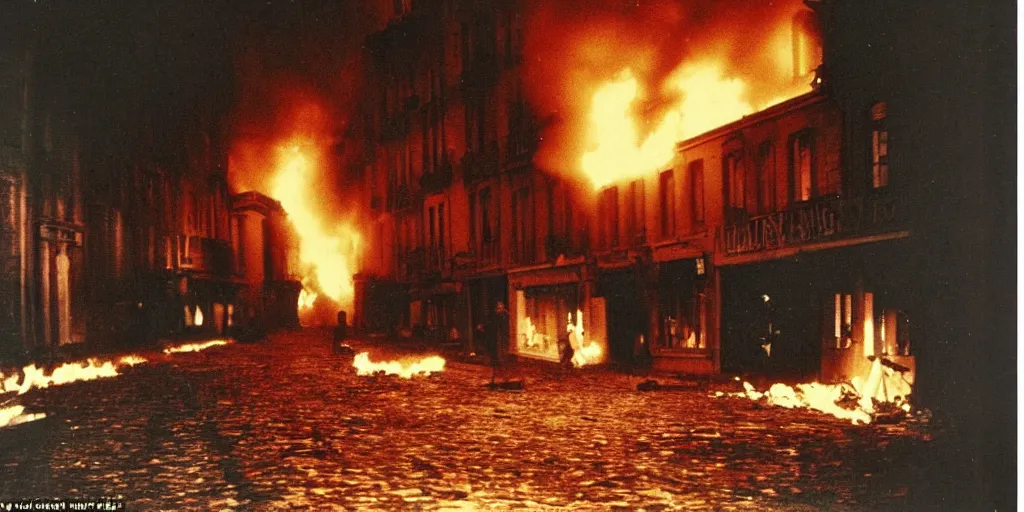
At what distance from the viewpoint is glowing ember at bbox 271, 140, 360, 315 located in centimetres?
2188

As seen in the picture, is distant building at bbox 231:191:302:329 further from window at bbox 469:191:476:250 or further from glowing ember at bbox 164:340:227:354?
window at bbox 469:191:476:250

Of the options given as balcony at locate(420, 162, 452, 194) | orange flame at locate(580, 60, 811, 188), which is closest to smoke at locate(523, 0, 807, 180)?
orange flame at locate(580, 60, 811, 188)

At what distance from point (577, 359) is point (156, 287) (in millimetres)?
10483

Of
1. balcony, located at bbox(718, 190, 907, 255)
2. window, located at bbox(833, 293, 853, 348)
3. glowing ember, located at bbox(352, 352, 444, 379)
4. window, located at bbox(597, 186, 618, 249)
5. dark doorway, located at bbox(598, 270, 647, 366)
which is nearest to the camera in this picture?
balcony, located at bbox(718, 190, 907, 255)

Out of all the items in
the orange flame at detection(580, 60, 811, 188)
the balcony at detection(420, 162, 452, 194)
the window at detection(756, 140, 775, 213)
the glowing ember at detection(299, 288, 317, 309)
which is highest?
the orange flame at detection(580, 60, 811, 188)

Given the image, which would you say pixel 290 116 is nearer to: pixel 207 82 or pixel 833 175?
pixel 207 82

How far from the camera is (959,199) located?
11656 millimetres

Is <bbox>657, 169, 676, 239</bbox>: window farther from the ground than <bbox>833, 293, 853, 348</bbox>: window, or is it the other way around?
<bbox>657, 169, 676, 239</bbox>: window

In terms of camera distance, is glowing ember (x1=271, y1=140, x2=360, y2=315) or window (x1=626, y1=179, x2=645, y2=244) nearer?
glowing ember (x1=271, y1=140, x2=360, y2=315)

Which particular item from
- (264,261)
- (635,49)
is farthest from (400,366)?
(264,261)

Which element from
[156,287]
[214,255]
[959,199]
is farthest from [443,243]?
[959,199]

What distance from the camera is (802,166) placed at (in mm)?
17375

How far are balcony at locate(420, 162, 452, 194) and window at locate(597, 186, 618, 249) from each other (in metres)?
4.21

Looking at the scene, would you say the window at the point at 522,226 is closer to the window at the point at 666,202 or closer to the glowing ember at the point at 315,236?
the window at the point at 666,202
